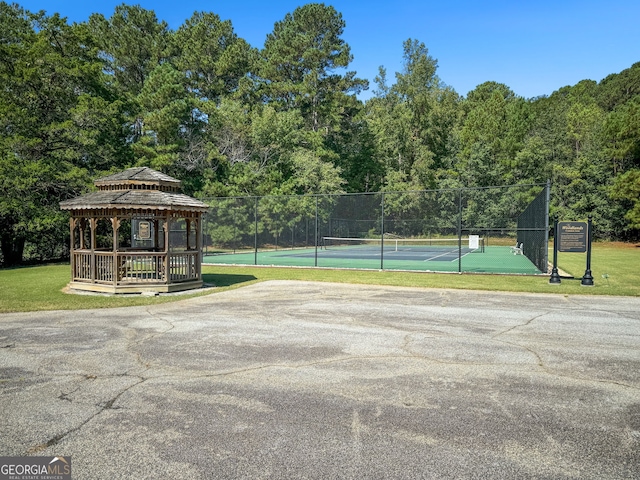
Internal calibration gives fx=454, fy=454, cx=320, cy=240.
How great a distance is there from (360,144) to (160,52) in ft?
85.0

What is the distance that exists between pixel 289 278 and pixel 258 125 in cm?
2766

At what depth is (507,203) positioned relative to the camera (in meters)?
45.1

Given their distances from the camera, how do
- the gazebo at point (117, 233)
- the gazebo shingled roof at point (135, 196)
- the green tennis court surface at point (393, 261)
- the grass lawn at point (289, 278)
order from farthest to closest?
the green tennis court surface at point (393, 261)
the gazebo at point (117, 233)
the gazebo shingled roof at point (135, 196)
the grass lawn at point (289, 278)

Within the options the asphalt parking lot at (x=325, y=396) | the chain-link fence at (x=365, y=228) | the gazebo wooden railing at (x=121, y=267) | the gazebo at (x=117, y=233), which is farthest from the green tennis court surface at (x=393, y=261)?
the asphalt parking lot at (x=325, y=396)

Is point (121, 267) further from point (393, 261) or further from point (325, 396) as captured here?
point (393, 261)

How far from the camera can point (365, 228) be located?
4009 centimetres

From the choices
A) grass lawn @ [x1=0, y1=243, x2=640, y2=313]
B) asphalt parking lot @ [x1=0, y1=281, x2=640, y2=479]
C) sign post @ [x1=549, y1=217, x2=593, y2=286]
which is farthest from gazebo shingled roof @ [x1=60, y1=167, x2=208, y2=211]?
sign post @ [x1=549, y1=217, x2=593, y2=286]

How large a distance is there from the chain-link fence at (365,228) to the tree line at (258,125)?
5.67 metres

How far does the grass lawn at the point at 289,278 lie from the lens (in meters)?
11.2

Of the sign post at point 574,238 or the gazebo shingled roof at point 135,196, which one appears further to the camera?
the sign post at point 574,238

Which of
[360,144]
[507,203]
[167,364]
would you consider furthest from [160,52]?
[167,364]

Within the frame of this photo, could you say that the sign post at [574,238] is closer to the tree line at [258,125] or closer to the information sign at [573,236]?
the information sign at [573,236]

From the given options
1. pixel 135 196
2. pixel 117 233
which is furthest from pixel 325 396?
pixel 135 196
